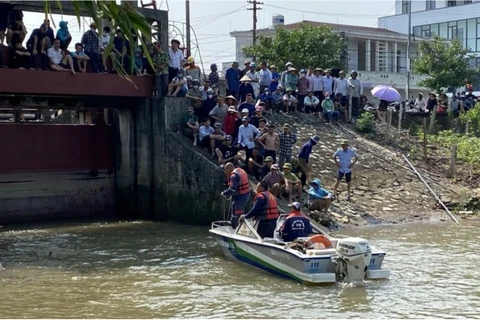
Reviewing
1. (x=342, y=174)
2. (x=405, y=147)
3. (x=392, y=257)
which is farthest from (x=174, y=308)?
(x=405, y=147)

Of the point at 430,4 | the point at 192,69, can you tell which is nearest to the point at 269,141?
the point at 192,69

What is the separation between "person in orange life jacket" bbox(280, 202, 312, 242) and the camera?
1340 cm

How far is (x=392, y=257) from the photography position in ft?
49.4

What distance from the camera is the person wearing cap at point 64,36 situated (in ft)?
66.5

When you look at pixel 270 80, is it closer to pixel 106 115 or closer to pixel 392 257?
pixel 106 115

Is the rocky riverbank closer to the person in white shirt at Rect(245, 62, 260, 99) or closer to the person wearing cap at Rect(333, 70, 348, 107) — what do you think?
the person in white shirt at Rect(245, 62, 260, 99)

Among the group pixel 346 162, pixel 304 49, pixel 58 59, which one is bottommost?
pixel 346 162

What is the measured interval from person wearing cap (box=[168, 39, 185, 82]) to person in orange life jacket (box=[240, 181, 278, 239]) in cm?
875

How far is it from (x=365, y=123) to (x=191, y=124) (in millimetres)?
7454

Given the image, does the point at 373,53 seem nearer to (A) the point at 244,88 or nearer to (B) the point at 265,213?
(A) the point at 244,88

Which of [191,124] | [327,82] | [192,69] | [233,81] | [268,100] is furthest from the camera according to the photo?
[327,82]

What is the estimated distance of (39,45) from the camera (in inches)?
787

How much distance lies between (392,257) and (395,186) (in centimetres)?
757

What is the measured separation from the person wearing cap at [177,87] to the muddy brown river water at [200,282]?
4.93 meters
